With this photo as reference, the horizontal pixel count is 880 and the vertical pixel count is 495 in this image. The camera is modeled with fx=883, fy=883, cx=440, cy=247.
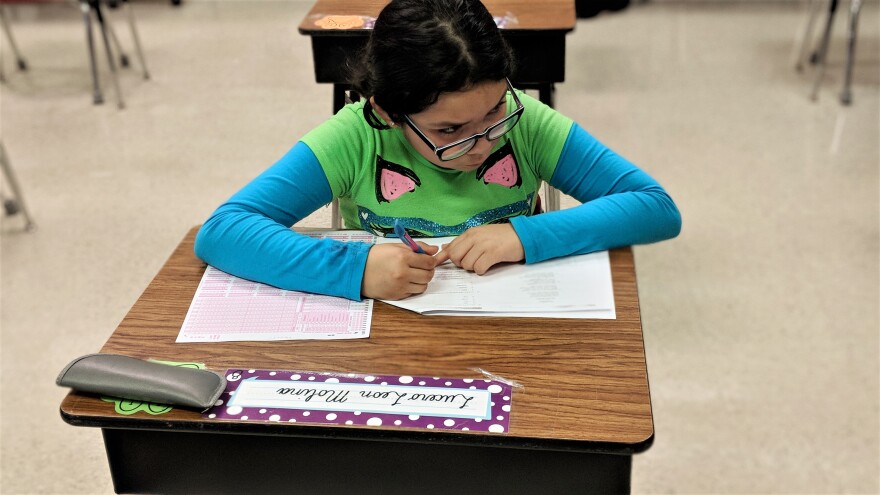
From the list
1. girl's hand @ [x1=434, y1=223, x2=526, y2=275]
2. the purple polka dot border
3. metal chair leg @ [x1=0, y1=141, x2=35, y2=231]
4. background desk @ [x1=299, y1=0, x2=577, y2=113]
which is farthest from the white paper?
metal chair leg @ [x1=0, y1=141, x2=35, y2=231]

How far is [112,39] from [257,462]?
3.84 meters

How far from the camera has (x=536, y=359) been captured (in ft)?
3.20

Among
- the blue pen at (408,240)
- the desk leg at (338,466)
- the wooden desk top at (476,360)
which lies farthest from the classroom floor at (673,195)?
the desk leg at (338,466)

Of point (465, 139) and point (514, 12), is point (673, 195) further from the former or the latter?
point (465, 139)

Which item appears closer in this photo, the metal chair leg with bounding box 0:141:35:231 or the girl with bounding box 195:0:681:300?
the girl with bounding box 195:0:681:300

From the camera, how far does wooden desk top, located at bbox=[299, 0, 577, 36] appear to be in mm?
1825

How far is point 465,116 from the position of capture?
1.13 meters

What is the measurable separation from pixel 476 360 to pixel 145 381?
35 centimetres

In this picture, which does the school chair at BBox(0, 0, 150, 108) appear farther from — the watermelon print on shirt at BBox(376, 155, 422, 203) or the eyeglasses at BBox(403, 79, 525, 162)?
the eyeglasses at BBox(403, 79, 525, 162)

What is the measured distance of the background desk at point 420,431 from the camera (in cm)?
88

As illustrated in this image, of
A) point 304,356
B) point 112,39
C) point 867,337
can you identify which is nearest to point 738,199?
point 867,337

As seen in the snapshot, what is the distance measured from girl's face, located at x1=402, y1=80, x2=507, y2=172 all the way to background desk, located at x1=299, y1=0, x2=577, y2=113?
0.65 m

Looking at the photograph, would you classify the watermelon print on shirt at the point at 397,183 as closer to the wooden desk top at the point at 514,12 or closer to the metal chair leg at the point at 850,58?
the wooden desk top at the point at 514,12

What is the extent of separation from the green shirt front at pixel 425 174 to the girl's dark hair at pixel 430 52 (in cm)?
13
